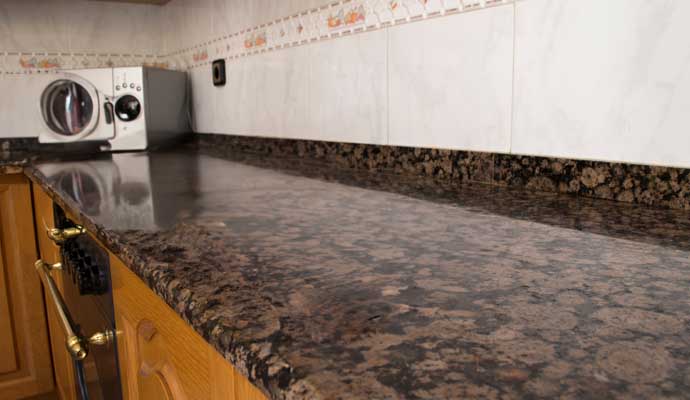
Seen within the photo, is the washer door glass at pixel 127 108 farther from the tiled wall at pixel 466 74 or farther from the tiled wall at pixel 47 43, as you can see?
the tiled wall at pixel 47 43

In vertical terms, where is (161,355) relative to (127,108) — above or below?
below

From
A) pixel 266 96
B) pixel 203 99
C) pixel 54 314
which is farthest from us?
pixel 203 99

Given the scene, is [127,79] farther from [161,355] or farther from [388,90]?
[161,355]

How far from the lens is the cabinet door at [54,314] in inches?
56.2

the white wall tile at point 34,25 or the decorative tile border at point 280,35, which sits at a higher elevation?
the white wall tile at point 34,25

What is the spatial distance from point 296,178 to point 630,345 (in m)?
0.92

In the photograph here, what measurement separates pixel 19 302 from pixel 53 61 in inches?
52.4

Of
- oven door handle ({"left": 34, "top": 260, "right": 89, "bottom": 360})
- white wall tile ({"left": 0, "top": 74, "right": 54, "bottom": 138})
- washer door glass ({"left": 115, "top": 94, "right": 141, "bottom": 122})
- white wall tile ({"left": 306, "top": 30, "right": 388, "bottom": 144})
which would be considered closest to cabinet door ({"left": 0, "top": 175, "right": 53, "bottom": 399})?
washer door glass ({"left": 115, "top": 94, "right": 141, "bottom": 122})

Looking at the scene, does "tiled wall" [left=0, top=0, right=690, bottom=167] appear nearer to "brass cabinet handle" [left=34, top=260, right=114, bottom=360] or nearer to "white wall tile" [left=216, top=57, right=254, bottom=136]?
"white wall tile" [left=216, top=57, right=254, bottom=136]

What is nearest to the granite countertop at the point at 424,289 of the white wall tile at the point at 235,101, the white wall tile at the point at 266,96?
the white wall tile at the point at 266,96

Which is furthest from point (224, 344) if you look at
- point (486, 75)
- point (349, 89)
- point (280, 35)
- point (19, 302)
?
point (19, 302)

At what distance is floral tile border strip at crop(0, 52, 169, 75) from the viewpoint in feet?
8.30

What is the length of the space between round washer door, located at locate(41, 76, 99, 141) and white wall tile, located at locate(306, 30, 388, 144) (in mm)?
948

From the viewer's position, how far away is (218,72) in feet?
7.34
